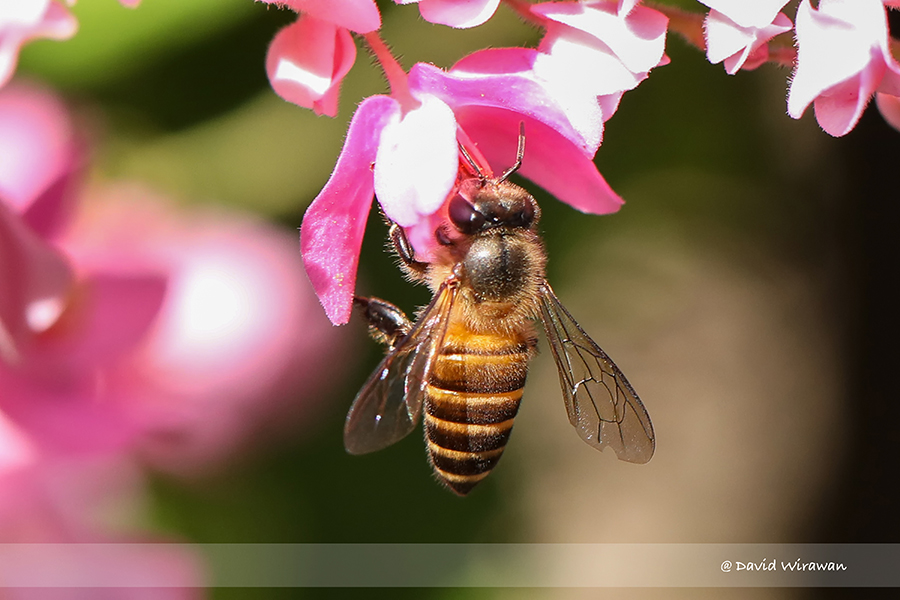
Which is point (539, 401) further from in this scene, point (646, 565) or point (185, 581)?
point (185, 581)

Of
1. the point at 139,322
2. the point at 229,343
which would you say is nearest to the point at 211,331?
the point at 229,343

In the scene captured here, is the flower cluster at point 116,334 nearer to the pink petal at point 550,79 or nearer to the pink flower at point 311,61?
the pink flower at point 311,61

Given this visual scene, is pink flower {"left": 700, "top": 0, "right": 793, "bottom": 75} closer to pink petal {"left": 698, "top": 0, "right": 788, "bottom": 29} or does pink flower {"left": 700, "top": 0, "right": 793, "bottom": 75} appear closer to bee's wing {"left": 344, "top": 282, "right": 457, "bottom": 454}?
pink petal {"left": 698, "top": 0, "right": 788, "bottom": 29}

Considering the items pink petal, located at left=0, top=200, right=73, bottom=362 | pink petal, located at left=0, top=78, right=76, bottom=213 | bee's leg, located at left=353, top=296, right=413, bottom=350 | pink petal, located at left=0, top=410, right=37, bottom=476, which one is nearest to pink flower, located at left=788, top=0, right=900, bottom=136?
bee's leg, located at left=353, top=296, right=413, bottom=350

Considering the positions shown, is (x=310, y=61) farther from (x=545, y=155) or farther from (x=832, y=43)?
(x=832, y=43)

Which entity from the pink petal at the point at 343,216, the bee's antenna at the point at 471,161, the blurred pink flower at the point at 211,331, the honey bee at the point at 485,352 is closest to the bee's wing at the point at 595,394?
the honey bee at the point at 485,352

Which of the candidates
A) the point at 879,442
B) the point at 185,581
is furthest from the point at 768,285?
the point at 185,581
